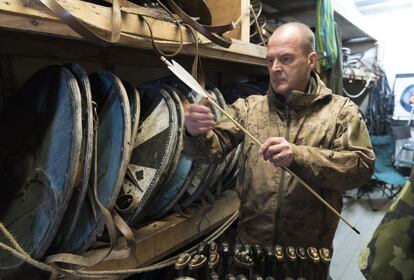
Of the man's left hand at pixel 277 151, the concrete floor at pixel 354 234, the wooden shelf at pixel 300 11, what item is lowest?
the concrete floor at pixel 354 234

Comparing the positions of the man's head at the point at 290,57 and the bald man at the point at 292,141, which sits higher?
the man's head at the point at 290,57

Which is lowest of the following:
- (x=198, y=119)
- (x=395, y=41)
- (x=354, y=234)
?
(x=354, y=234)

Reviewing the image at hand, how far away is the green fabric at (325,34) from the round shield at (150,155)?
1.34 meters

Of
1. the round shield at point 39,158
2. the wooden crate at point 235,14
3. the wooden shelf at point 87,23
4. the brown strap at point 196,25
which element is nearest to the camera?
the wooden shelf at point 87,23

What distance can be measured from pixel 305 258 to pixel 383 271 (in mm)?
416

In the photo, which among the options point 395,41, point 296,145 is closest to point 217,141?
point 296,145

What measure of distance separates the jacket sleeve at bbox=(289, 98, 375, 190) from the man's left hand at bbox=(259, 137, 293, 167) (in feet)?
0.17

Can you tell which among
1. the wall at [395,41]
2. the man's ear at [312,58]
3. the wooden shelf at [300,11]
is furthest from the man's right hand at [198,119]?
the wall at [395,41]

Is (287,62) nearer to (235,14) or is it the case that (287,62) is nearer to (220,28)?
(220,28)

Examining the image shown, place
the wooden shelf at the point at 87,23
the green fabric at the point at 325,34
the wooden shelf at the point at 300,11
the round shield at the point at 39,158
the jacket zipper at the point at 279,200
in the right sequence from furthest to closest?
the wooden shelf at the point at 300,11, the green fabric at the point at 325,34, the jacket zipper at the point at 279,200, the round shield at the point at 39,158, the wooden shelf at the point at 87,23

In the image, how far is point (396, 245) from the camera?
454mm

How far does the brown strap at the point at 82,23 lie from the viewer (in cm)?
65

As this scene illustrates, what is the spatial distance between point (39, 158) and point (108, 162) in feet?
0.69

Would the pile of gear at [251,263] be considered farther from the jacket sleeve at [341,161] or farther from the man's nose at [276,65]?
the man's nose at [276,65]
